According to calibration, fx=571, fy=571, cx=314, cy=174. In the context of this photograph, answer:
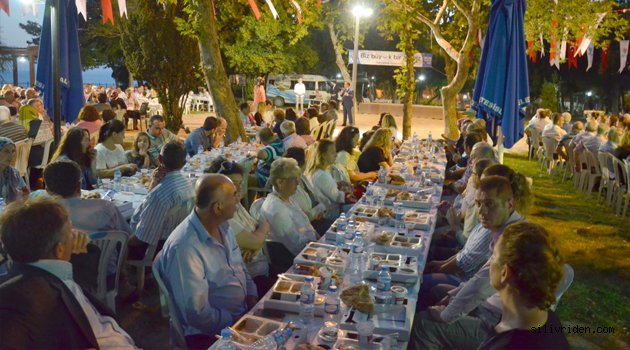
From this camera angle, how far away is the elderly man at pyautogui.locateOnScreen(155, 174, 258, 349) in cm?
304

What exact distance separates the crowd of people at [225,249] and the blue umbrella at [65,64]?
635 millimetres

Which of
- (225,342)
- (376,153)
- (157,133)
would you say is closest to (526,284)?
(225,342)

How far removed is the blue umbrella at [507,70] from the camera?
18.4 ft

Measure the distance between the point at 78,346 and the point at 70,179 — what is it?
6.50 ft

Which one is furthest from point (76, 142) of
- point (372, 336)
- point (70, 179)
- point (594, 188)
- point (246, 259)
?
point (594, 188)

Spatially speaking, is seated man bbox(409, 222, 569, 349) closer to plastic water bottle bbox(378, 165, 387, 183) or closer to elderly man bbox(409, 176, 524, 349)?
elderly man bbox(409, 176, 524, 349)

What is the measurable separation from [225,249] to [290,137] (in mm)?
5341

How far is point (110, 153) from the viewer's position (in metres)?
7.16

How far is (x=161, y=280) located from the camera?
309 centimetres

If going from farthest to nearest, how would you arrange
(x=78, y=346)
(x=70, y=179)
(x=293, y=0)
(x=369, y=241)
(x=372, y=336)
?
(x=293, y=0), (x=369, y=241), (x=70, y=179), (x=372, y=336), (x=78, y=346)

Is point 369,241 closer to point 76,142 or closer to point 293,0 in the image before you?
point 76,142

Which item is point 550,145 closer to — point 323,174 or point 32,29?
point 323,174

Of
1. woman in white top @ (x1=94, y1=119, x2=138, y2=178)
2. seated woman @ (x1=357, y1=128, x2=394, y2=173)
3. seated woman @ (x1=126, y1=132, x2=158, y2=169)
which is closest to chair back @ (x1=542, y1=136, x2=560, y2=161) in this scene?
seated woman @ (x1=357, y1=128, x2=394, y2=173)

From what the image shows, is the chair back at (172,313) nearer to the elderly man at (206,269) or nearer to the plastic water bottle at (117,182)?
the elderly man at (206,269)
